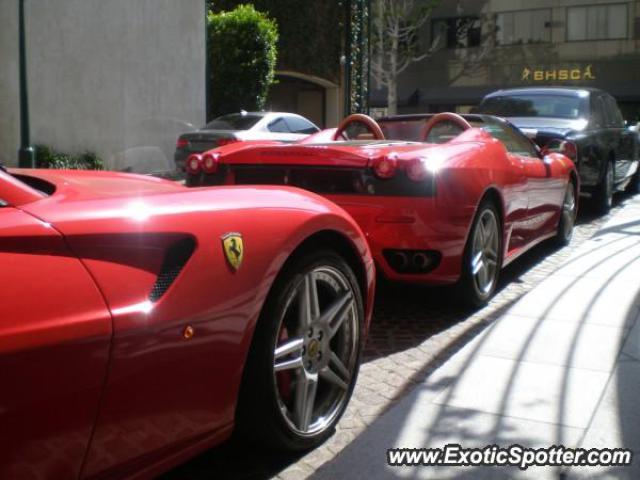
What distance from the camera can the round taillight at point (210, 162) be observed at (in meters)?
4.87

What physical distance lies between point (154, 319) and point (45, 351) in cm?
34

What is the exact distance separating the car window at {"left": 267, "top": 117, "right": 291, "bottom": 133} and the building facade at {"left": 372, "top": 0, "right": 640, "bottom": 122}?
26.5 meters

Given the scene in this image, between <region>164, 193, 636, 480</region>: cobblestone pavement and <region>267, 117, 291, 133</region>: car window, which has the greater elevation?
<region>267, 117, 291, 133</region>: car window

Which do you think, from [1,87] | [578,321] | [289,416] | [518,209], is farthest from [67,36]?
[289,416]

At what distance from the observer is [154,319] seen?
2.03 metres

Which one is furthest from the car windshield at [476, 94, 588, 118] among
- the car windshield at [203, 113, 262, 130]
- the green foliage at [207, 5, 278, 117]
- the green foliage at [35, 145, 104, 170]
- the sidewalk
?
the green foliage at [207, 5, 278, 117]

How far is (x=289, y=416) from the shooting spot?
2.76 meters

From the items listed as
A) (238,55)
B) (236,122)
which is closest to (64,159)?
(236,122)

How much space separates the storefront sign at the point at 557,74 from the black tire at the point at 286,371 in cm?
3785

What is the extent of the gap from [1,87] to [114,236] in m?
11.4

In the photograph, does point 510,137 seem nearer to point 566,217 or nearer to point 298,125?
point 566,217

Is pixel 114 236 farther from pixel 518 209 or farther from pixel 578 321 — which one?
pixel 518 209

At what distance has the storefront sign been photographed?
3775cm

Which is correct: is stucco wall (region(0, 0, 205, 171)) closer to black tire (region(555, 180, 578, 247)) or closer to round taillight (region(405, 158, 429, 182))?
black tire (region(555, 180, 578, 247))
